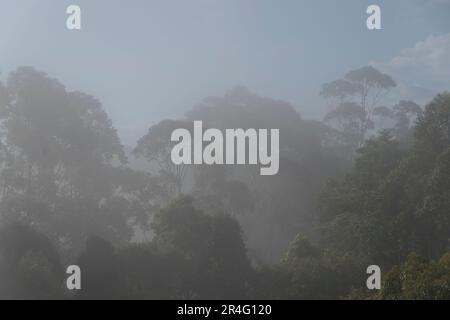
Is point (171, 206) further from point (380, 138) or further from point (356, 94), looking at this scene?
point (356, 94)

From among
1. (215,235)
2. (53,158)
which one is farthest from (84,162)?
(215,235)

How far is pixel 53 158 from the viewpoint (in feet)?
85.5

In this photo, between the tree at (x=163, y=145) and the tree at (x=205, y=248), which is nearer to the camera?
the tree at (x=205, y=248)

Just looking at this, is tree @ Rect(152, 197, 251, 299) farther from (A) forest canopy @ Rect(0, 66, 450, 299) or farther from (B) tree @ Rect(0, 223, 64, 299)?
(B) tree @ Rect(0, 223, 64, 299)

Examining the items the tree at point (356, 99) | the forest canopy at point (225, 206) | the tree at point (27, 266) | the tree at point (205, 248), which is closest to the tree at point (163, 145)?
the forest canopy at point (225, 206)

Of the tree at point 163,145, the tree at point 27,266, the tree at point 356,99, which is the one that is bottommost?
the tree at point 27,266

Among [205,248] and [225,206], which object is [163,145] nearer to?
[225,206]

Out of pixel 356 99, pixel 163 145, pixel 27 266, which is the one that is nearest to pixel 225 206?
pixel 163 145

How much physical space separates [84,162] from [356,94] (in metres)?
20.1

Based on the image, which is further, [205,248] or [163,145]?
[163,145]

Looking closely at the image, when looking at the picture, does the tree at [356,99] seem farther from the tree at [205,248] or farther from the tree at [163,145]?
the tree at [205,248]

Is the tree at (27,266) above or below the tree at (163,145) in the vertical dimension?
below
